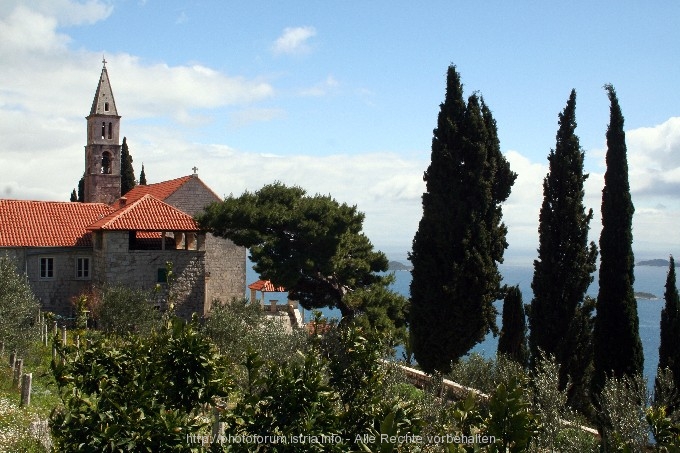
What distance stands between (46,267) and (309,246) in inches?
504

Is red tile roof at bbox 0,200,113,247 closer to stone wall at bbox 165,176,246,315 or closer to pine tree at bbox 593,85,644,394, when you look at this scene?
stone wall at bbox 165,176,246,315

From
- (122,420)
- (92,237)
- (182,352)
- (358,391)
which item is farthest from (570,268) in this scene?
(92,237)

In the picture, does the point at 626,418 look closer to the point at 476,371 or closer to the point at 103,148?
the point at 476,371

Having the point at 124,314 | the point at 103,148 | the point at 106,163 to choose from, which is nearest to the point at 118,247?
the point at 124,314

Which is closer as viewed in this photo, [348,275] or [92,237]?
[348,275]

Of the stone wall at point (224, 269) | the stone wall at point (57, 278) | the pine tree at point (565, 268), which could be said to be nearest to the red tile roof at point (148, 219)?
the stone wall at point (57, 278)

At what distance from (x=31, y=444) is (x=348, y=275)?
63.6 ft

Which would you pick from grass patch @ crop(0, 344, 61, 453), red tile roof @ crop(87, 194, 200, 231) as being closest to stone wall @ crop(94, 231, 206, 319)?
red tile roof @ crop(87, 194, 200, 231)

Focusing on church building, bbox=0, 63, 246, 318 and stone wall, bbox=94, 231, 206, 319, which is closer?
stone wall, bbox=94, 231, 206, 319

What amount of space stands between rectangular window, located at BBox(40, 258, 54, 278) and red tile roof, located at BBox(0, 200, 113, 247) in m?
0.79

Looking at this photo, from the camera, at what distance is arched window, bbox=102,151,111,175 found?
42.1m

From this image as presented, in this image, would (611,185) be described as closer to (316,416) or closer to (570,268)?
(570,268)

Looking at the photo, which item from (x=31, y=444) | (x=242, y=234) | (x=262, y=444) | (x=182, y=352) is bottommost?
(x=31, y=444)

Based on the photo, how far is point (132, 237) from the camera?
31.9m
